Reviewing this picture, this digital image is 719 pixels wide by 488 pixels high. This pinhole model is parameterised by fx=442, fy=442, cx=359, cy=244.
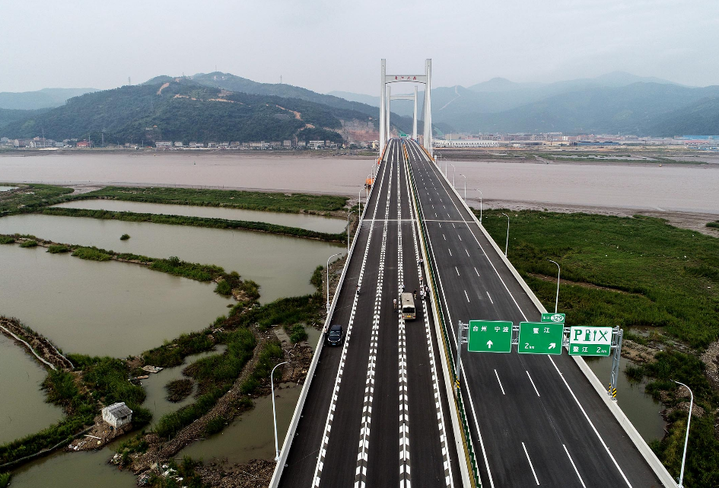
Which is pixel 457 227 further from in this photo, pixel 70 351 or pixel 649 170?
pixel 649 170

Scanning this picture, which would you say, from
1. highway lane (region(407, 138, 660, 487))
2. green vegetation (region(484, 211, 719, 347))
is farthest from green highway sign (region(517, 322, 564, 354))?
green vegetation (region(484, 211, 719, 347))

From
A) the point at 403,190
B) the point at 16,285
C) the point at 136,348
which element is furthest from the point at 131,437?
the point at 403,190

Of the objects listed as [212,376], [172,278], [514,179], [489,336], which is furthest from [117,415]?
[514,179]

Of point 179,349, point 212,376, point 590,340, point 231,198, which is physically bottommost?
point 212,376

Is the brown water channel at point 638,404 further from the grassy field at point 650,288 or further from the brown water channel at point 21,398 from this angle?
the brown water channel at point 21,398

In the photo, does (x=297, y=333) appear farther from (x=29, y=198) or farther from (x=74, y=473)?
(x=29, y=198)

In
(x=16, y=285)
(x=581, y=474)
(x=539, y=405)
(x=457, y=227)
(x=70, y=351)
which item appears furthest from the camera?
(x=457, y=227)

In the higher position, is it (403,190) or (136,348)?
(403,190)
